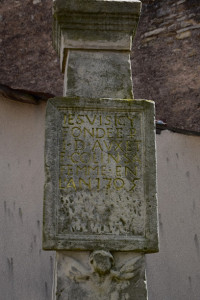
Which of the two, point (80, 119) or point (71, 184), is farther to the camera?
point (80, 119)

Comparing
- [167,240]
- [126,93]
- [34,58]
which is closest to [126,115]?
[126,93]

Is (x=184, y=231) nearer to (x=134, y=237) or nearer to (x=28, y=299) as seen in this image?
(x=28, y=299)

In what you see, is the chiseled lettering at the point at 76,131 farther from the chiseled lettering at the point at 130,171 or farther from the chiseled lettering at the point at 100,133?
the chiseled lettering at the point at 130,171

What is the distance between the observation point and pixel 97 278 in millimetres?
3270

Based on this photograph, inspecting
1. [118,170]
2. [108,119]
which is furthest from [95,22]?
[118,170]

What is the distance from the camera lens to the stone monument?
3.28 meters

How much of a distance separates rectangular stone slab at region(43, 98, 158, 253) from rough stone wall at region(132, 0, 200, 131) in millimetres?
7526

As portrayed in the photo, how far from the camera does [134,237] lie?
11.0 ft

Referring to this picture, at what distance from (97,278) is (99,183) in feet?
1.63

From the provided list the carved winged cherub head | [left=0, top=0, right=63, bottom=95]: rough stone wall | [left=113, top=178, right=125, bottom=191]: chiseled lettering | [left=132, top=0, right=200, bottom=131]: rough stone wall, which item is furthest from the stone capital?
[left=0, top=0, right=63, bottom=95]: rough stone wall

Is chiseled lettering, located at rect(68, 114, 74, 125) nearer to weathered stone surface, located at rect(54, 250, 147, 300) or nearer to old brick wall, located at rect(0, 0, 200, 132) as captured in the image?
weathered stone surface, located at rect(54, 250, 147, 300)

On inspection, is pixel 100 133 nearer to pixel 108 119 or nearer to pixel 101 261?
pixel 108 119

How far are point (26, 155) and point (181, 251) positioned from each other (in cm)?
195

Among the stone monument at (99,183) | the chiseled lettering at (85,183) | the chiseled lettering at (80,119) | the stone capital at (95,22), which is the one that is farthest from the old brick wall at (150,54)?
the chiseled lettering at (85,183)
